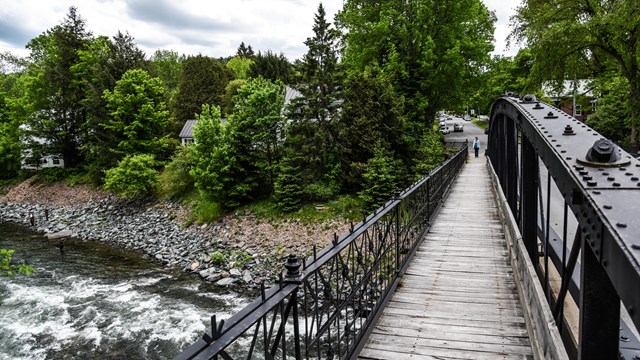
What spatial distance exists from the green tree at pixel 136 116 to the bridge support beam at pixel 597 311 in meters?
31.2

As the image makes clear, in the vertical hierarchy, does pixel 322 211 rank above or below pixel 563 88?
below

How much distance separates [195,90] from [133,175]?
16888 mm

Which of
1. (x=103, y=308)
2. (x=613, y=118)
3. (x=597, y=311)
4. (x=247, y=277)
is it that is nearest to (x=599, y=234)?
(x=597, y=311)

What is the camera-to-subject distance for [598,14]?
1531 centimetres

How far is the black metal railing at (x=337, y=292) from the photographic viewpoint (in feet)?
6.73

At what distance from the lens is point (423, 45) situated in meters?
27.2

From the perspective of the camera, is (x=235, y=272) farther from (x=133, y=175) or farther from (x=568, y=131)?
(x=568, y=131)

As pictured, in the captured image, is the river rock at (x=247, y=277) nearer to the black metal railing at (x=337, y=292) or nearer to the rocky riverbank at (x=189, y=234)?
the rocky riverbank at (x=189, y=234)

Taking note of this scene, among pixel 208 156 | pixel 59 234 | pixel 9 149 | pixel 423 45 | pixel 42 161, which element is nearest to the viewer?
pixel 208 156

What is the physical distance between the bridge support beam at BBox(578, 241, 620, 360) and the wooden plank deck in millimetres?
1624

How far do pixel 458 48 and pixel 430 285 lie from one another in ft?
75.0

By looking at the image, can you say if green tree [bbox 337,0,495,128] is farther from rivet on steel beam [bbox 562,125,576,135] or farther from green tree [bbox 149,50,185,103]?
green tree [bbox 149,50,185,103]

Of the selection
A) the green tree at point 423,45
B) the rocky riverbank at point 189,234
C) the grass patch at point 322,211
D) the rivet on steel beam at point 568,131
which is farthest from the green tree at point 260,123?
the rivet on steel beam at point 568,131

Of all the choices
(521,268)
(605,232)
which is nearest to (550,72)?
(521,268)
